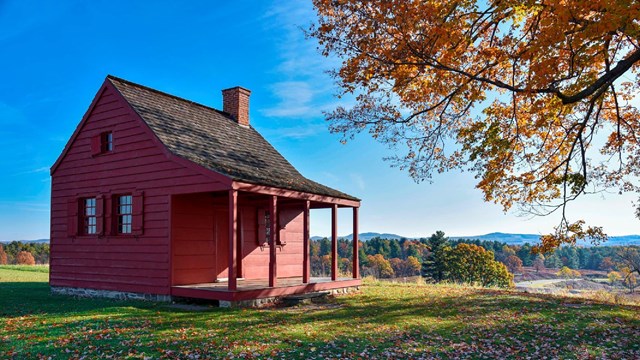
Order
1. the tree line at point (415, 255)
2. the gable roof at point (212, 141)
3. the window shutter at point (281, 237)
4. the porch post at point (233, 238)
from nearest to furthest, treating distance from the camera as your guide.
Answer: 1. the porch post at point (233, 238)
2. the gable roof at point (212, 141)
3. the window shutter at point (281, 237)
4. the tree line at point (415, 255)

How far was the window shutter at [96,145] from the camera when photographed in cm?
1609

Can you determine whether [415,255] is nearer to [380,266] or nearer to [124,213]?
[380,266]

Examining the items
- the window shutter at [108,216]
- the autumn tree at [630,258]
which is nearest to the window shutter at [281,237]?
the window shutter at [108,216]

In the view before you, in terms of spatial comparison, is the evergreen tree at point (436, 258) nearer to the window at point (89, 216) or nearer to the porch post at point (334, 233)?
the porch post at point (334, 233)

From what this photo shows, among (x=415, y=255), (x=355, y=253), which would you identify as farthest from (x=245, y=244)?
(x=415, y=255)

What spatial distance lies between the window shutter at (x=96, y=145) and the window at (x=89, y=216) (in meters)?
1.51

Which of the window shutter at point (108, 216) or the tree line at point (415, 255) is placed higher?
the window shutter at point (108, 216)

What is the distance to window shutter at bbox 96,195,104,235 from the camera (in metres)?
15.3

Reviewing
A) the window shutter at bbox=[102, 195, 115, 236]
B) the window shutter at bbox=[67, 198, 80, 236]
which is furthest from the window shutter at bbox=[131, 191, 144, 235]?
the window shutter at bbox=[67, 198, 80, 236]

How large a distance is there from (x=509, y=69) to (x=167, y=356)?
454 inches

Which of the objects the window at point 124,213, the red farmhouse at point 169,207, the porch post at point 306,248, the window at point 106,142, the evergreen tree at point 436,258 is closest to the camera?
the red farmhouse at point 169,207

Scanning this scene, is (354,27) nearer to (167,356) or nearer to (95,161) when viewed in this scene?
(167,356)

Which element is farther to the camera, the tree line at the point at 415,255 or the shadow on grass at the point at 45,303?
the tree line at the point at 415,255

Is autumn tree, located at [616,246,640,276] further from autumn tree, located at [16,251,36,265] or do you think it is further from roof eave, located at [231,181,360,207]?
autumn tree, located at [16,251,36,265]
